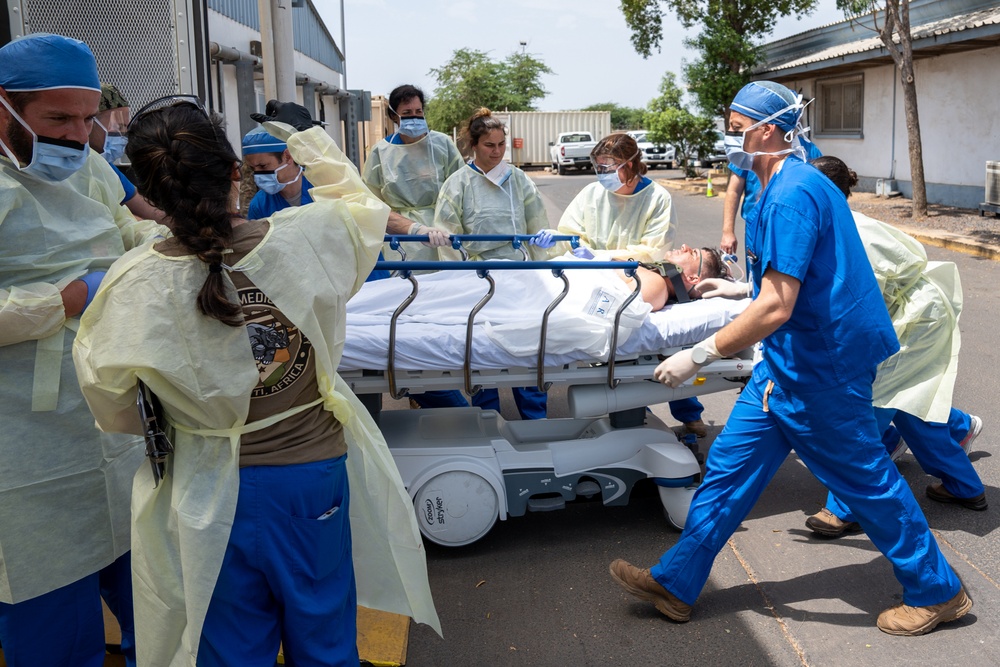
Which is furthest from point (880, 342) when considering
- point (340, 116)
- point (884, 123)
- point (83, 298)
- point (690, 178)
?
point (340, 116)

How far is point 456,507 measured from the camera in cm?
418

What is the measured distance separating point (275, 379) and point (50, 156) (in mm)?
967

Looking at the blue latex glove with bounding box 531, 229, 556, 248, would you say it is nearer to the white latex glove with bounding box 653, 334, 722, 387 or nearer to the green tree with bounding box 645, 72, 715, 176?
the white latex glove with bounding box 653, 334, 722, 387

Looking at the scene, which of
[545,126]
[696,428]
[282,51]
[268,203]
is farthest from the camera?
[545,126]

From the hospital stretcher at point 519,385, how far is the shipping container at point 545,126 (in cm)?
3925

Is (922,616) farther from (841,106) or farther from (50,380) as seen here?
(841,106)

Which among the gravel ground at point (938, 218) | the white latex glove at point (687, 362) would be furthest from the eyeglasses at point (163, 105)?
the gravel ground at point (938, 218)

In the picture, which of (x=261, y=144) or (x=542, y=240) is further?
(x=542, y=240)

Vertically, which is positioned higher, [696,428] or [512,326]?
[512,326]

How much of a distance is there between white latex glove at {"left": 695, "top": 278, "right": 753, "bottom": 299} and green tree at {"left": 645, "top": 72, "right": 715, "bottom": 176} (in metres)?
23.7

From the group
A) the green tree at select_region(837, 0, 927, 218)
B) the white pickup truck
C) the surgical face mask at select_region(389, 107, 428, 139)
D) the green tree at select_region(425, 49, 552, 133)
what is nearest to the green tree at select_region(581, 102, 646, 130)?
the green tree at select_region(425, 49, 552, 133)

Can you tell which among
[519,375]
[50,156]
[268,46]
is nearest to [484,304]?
[519,375]

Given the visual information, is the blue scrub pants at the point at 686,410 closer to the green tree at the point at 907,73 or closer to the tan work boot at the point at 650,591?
the tan work boot at the point at 650,591

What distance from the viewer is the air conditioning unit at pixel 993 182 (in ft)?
47.3
